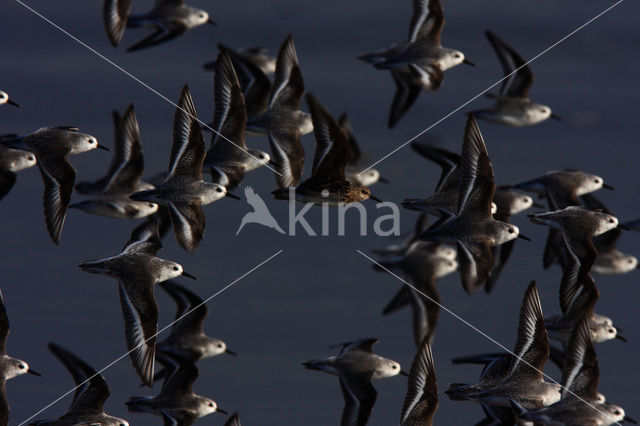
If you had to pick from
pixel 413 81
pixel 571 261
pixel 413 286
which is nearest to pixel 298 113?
pixel 413 81

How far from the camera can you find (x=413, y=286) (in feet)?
21.9

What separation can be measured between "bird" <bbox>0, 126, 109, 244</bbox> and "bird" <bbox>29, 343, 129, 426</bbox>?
80cm

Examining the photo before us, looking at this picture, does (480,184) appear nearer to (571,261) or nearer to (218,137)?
(571,261)

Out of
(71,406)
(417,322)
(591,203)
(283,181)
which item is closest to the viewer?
(71,406)

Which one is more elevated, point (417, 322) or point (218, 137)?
point (218, 137)

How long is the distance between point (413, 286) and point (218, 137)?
5.58 feet

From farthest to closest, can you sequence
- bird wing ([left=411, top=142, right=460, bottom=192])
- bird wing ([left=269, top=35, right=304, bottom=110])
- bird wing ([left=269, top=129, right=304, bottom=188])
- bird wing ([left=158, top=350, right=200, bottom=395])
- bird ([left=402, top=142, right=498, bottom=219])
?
bird wing ([left=269, top=35, right=304, bottom=110]), bird wing ([left=269, top=129, right=304, bottom=188]), bird wing ([left=411, top=142, right=460, bottom=192]), bird ([left=402, top=142, right=498, bottom=219]), bird wing ([left=158, top=350, right=200, bottom=395])

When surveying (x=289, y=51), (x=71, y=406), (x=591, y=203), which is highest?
(x=289, y=51)

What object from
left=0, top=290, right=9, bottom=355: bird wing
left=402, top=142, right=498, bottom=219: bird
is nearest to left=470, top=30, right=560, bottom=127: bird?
left=402, top=142, right=498, bottom=219: bird

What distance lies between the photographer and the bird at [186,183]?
242 inches

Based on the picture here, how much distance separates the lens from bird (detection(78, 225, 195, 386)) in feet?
18.5

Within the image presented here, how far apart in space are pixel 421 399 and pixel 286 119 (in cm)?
A: 241

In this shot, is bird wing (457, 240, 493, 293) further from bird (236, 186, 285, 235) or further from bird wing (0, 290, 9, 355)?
bird wing (0, 290, 9, 355)

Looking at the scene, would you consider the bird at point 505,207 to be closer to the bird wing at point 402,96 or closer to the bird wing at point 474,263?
the bird wing at point 402,96
